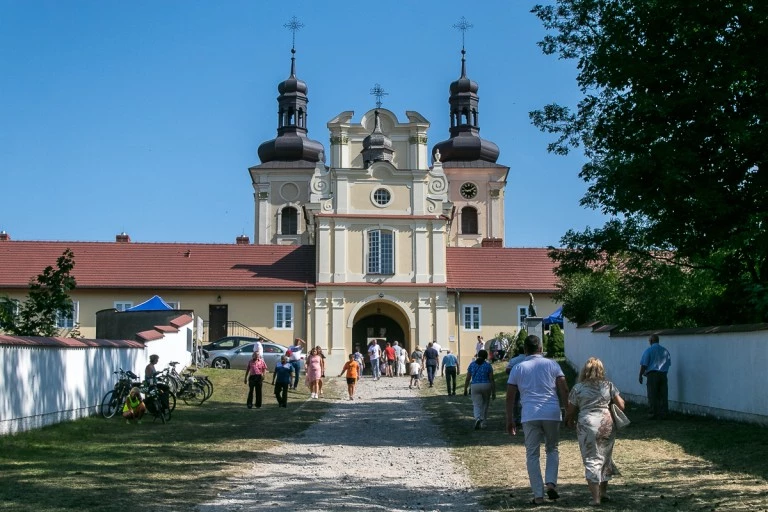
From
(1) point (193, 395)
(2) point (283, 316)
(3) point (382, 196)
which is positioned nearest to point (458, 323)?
(3) point (382, 196)

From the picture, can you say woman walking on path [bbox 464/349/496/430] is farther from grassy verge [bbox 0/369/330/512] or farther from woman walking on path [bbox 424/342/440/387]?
woman walking on path [bbox 424/342/440/387]

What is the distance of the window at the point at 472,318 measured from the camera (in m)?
47.7

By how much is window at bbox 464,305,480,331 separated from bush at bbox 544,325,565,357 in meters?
8.49

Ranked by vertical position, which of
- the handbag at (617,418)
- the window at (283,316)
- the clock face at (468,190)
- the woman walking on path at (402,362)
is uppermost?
the clock face at (468,190)

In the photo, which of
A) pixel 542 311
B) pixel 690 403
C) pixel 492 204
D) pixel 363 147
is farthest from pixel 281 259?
pixel 690 403

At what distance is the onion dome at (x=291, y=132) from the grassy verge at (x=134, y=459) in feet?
143

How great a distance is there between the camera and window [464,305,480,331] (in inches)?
1879

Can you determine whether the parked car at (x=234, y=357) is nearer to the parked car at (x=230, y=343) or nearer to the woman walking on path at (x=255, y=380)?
the parked car at (x=230, y=343)

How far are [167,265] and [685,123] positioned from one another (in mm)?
34041

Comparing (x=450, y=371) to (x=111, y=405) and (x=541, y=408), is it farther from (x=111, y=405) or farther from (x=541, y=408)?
(x=541, y=408)

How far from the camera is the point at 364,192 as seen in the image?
47250mm

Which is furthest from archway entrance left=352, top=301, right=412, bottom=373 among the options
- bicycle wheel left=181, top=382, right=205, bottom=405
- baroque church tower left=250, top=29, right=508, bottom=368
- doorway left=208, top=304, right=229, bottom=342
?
bicycle wheel left=181, top=382, right=205, bottom=405

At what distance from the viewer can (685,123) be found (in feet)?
58.7

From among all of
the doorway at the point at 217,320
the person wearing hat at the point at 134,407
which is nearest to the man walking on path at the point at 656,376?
the person wearing hat at the point at 134,407
